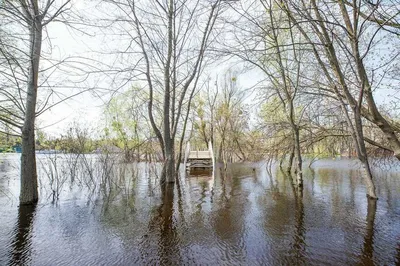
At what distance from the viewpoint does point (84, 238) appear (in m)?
4.93

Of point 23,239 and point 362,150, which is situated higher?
point 362,150

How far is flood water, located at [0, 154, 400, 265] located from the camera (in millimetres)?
4074

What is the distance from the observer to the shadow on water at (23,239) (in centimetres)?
405

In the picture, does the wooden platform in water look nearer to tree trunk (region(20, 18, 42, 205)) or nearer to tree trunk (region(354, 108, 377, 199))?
tree trunk (region(354, 108, 377, 199))

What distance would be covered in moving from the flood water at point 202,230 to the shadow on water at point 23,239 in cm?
2

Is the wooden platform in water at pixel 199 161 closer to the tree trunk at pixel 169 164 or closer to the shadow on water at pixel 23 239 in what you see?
the tree trunk at pixel 169 164

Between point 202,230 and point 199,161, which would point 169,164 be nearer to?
point 202,230

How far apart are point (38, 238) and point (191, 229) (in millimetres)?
3016

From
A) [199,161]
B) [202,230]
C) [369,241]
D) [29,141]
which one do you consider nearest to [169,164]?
[29,141]

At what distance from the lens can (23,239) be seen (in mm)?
4855

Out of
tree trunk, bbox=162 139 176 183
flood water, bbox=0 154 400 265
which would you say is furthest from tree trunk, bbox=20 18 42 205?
tree trunk, bbox=162 139 176 183

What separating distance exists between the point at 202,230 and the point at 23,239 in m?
3.49

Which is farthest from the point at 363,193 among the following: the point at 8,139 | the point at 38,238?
the point at 8,139

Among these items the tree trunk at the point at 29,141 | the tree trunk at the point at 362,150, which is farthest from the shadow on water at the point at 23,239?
the tree trunk at the point at 362,150
